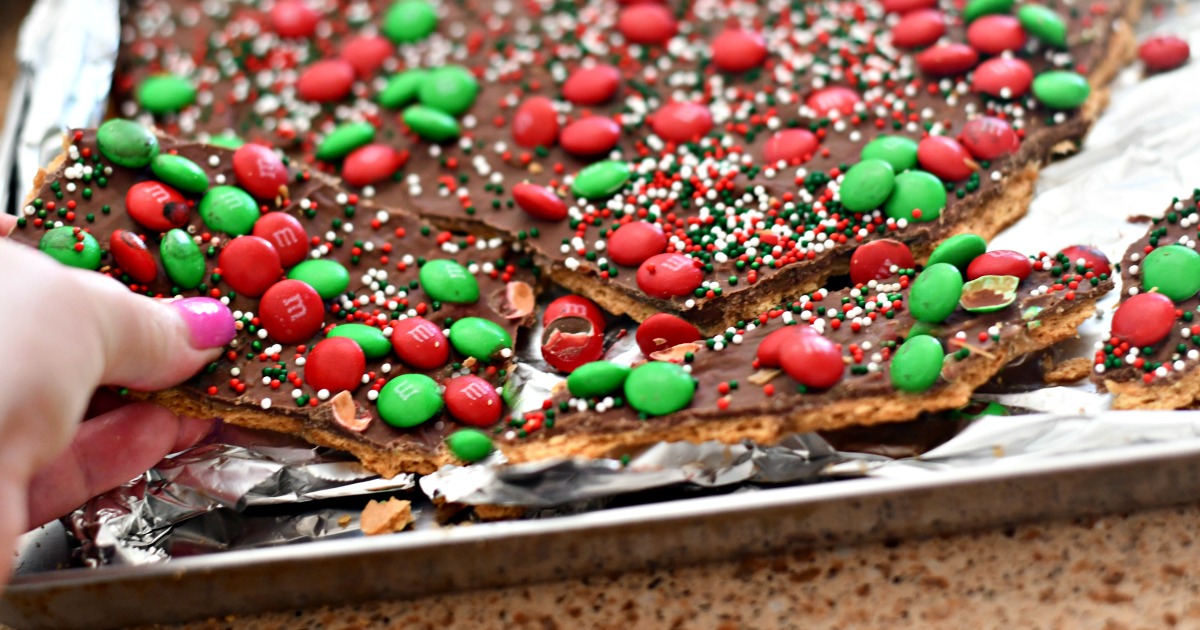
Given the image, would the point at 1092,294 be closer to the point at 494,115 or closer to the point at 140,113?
the point at 494,115

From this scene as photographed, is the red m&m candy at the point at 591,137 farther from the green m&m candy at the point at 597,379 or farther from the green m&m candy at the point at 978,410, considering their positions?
the green m&m candy at the point at 978,410

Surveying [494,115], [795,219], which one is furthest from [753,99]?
[494,115]

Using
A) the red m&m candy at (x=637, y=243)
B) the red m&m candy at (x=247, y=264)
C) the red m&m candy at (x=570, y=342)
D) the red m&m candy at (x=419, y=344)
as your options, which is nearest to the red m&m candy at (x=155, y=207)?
the red m&m candy at (x=247, y=264)

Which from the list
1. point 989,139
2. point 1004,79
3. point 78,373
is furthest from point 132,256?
point 1004,79

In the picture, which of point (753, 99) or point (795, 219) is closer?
point (795, 219)

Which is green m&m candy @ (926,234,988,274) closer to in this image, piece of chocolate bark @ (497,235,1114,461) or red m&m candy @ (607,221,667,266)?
piece of chocolate bark @ (497,235,1114,461)

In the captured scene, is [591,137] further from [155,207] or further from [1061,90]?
[1061,90]
